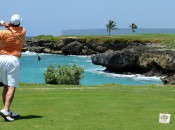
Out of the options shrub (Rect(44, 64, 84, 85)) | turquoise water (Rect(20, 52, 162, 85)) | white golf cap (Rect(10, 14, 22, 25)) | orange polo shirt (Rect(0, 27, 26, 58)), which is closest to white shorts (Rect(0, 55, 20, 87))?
orange polo shirt (Rect(0, 27, 26, 58))

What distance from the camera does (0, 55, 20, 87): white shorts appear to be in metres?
11.1

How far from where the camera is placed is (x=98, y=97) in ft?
56.9

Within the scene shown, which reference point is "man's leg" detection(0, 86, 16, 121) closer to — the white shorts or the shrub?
the white shorts

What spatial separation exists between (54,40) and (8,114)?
504 feet

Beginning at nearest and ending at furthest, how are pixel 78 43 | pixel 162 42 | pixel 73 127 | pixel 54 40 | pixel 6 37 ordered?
pixel 73 127
pixel 6 37
pixel 162 42
pixel 78 43
pixel 54 40

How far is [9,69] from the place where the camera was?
11156 mm

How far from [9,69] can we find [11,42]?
0.68 metres

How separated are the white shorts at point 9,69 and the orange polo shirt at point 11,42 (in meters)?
0.15

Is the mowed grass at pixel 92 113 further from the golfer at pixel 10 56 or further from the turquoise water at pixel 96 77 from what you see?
the turquoise water at pixel 96 77

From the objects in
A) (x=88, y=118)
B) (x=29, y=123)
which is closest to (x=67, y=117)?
(x=88, y=118)

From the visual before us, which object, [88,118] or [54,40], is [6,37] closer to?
[88,118]

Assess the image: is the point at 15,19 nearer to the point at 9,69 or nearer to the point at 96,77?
the point at 9,69

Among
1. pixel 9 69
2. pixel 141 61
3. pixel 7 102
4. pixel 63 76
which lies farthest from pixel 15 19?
pixel 141 61

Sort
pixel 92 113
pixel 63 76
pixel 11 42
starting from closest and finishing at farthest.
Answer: pixel 11 42
pixel 92 113
pixel 63 76
